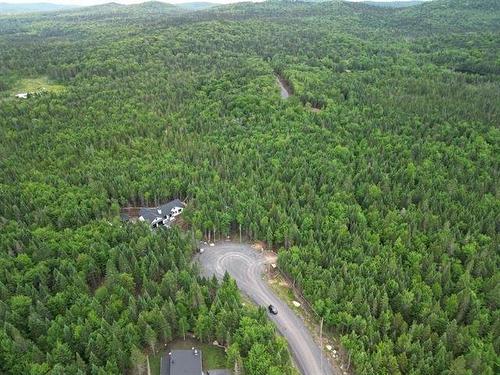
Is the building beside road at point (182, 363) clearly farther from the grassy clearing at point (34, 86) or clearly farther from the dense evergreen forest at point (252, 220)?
the grassy clearing at point (34, 86)

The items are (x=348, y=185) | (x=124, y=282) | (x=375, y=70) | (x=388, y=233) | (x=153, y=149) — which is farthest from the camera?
(x=375, y=70)

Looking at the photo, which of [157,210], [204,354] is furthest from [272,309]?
[157,210]

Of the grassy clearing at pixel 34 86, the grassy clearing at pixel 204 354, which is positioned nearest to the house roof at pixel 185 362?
the grassy clearing at pixel 204 354

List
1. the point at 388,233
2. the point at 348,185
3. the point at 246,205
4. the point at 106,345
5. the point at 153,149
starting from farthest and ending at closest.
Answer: the point at 153,149 < the point at 348,185 < the point at 246,205 < the point at 388,233 < the point at 106,345

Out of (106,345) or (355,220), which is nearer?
(106,345)

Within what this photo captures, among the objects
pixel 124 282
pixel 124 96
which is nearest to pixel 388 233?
pixel 124 282

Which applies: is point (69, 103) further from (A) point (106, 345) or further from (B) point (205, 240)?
(A) point (106, 345)

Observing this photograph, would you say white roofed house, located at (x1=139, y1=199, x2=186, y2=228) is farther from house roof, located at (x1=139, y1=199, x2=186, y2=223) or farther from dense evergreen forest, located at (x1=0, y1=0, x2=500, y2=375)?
dense evergreen forest, located at (x1=0, y1=0, x2=500, y2=375)

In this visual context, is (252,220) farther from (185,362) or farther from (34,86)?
(34,86)
